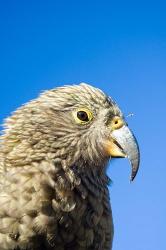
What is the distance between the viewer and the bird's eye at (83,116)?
5004 millimetres

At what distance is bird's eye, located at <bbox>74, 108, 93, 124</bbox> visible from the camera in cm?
500

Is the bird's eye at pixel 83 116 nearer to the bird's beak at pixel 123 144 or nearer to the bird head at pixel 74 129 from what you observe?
the bird head at pixel 74 129

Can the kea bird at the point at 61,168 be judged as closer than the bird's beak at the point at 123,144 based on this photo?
Yes

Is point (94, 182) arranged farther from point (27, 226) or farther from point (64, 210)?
point (27, 226)

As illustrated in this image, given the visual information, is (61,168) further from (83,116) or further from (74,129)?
(83,116)

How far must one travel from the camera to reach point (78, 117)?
16.5ft

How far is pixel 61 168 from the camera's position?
15.4 feet

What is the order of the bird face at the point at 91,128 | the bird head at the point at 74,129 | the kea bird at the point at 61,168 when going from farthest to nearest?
the bird face at the point at 91,128
the bird head at the point at 74,129
the kea bird at the point at 61,168

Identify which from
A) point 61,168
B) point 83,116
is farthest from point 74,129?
point 61,168

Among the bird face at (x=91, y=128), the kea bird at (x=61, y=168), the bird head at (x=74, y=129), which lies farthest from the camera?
the bird face at (x=91, y=128)

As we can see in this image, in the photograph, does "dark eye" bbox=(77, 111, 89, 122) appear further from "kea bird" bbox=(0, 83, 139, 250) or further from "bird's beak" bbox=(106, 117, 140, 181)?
"bird's beak" bbox=(106, 117, 140, 181)

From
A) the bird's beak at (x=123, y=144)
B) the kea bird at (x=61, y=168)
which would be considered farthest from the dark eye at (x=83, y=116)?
the bird's beak at (x=123, y=144)

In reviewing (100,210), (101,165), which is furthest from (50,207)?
(101,165)

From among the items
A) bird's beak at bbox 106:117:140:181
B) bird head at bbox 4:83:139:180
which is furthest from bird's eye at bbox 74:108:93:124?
bird's beak at bbox 106:117:140:181
